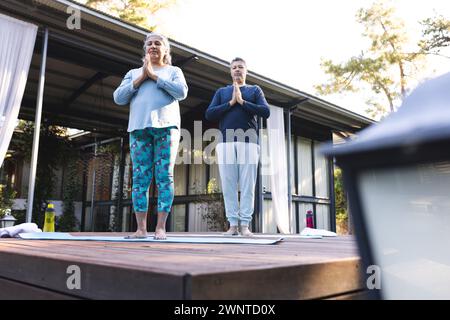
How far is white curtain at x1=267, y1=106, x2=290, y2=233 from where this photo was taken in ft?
23.6

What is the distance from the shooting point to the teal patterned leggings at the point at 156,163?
2334 millimetres

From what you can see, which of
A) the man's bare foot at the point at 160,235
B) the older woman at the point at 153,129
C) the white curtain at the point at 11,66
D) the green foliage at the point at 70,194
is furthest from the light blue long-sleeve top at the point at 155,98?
the green foliage at the point at 70,194

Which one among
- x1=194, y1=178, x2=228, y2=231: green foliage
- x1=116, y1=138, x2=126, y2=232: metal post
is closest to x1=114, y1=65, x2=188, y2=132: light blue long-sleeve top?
x1=194, y1=178, x2=228, y2=231: green foliage

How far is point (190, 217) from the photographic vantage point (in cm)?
831

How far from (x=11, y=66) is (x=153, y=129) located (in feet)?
9.29

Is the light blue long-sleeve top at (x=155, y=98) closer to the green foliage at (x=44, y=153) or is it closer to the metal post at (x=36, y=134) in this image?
the metal post at (x=36, y=134)

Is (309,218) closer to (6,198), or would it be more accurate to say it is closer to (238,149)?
(238,149)

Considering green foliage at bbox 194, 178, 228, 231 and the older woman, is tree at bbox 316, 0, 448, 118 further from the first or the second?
the older woman

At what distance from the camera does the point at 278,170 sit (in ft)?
23.9

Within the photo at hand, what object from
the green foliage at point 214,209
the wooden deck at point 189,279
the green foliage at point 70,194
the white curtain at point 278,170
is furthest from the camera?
the green foliage at point 70,194

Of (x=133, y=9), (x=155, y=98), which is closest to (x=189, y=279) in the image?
(x=155, y=98)

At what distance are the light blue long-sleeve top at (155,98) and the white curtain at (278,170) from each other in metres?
4.99

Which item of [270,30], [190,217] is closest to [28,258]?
[190,217]

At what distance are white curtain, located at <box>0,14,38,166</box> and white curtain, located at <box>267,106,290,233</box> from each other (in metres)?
4.25
